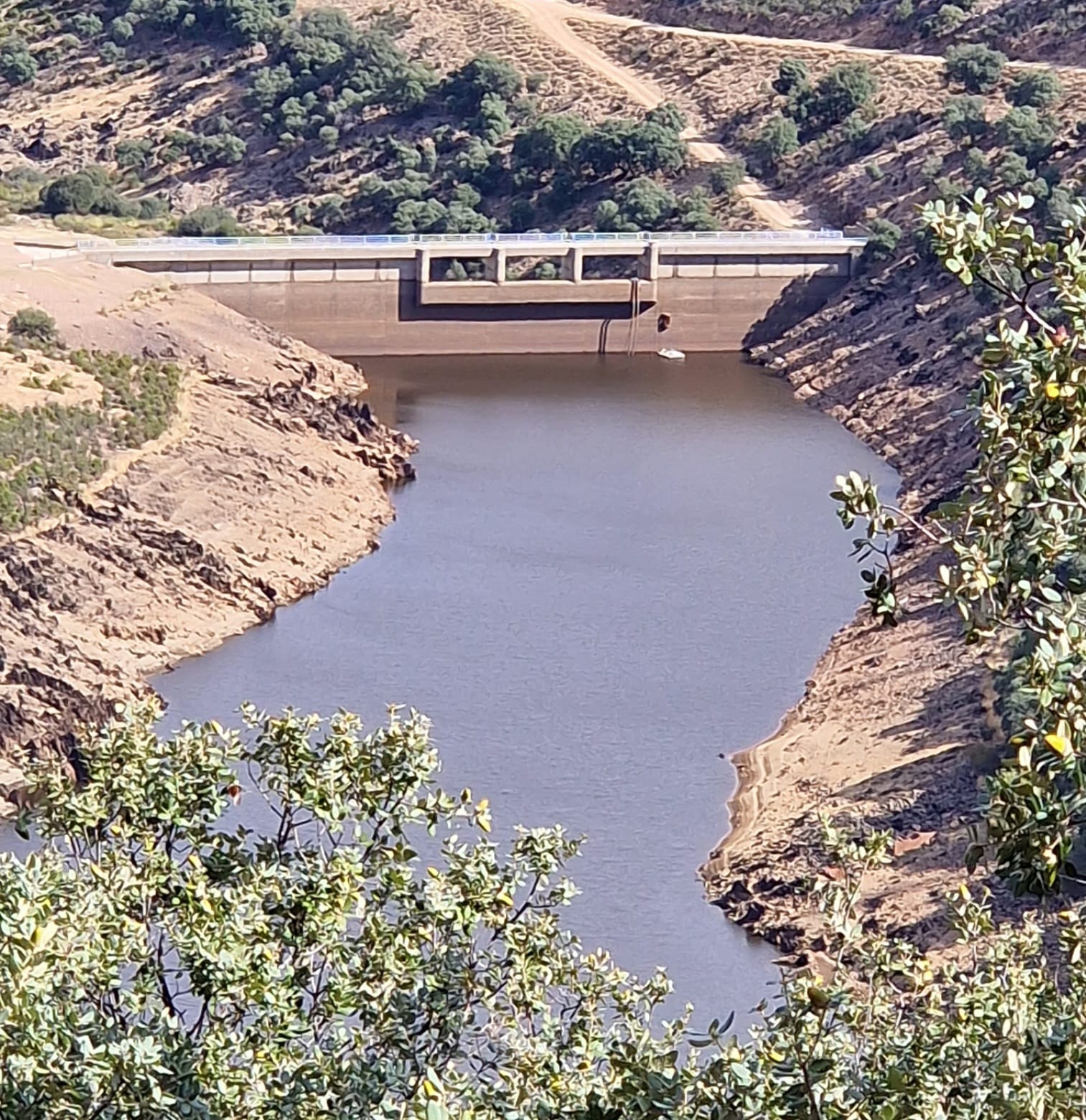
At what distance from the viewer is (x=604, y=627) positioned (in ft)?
143

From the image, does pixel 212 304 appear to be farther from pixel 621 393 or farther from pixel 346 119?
pixel 346 119

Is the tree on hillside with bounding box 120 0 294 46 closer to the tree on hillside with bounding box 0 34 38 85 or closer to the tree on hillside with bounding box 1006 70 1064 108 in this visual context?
the tree on hillside with bounding box 0 34 38 85

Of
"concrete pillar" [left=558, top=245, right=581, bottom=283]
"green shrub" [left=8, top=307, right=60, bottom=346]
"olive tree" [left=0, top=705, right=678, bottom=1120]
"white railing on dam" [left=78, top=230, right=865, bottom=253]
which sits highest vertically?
"olive tree" [left=0, top=705, right=678, bottom=1120]

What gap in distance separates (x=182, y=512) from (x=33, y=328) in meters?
A: 10.5

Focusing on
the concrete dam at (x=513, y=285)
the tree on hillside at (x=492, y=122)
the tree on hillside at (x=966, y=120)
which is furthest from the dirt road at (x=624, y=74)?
the tree on hillside at (x=966, y=120)

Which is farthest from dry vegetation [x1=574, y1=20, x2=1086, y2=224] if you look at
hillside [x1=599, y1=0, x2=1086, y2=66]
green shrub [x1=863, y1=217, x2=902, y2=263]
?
hillside [x1=599, y1=0, x2=1086, y2=66]

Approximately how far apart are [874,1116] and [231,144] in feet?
249

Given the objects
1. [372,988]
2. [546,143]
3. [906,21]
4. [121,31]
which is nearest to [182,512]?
[546,143]

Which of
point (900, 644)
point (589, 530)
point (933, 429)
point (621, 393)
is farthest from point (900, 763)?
point (621, 393)

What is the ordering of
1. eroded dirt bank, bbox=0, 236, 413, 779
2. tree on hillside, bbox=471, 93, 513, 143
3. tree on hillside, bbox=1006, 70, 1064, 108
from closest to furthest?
eroded dirt bank, bbox=0, 236, 413, 779
tree on hillside, bbox=1006, 70, 1064, 108
tree on hillside, bbox=471, 93, 513, 143

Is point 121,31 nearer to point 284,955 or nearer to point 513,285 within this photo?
point 513,285

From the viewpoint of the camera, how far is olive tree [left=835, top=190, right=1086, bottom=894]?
28.6ft

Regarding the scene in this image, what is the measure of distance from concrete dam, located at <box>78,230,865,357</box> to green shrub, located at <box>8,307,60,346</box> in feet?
30.1

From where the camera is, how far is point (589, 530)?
50062 mm
